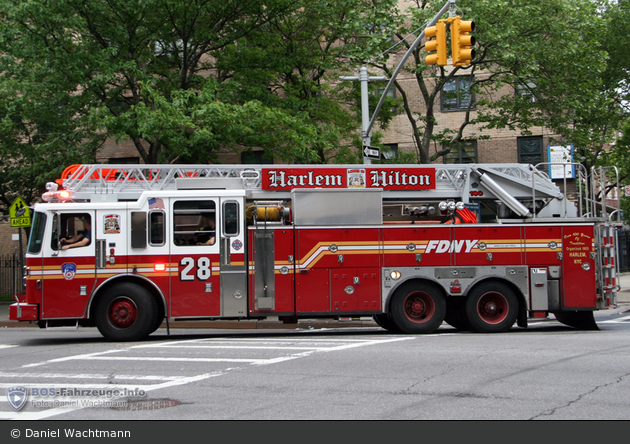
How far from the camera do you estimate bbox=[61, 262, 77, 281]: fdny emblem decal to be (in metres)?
11.5

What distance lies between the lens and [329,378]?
7.78m

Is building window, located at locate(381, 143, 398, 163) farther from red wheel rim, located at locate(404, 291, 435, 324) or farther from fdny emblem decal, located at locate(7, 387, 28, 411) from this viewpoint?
fdny emblem decal, located at locate(7, 387, 28, 411)

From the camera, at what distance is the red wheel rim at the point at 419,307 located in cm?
1243

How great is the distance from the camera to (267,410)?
6238 mm

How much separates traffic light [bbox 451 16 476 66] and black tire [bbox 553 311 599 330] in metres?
5.72

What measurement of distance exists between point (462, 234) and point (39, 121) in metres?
14.8

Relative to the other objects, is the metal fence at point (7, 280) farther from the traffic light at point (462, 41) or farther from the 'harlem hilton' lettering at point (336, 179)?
the traffic light at point (462, 41)

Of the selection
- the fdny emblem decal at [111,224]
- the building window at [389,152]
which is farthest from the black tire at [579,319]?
the building window at [389,152]

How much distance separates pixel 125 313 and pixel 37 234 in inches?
87.2

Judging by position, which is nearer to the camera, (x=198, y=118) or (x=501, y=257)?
(x=501, y=257)

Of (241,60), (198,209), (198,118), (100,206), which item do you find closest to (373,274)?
(198,209)

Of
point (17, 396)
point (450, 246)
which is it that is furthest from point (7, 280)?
point (17, 396)
